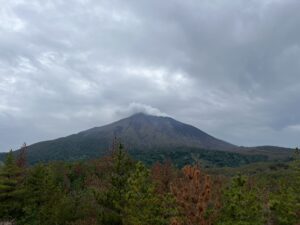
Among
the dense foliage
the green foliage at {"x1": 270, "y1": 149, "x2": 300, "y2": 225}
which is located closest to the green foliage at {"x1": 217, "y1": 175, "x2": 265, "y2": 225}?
the dense foliage

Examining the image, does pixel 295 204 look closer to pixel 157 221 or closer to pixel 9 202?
pixel 157 221

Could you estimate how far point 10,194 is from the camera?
123 ft

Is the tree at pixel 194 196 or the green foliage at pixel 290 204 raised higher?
the tree at pixel 194 196

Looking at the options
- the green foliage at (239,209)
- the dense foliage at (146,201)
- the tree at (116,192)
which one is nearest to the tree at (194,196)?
the dense foliage at (146,201)

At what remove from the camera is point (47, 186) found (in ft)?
127

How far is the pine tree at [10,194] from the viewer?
3722 cm

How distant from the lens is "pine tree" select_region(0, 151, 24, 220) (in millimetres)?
37225

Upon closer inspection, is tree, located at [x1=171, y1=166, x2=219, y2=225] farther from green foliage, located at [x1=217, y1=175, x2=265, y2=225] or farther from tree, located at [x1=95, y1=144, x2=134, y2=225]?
tree, located at [x1=95, y1=144, x2=134, y2=225]

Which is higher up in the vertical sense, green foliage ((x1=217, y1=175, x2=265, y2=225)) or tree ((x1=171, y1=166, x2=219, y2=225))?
tree ((x1=171, y1=166, x2=219, y2=225))

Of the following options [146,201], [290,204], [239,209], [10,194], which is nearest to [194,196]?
[239,209]

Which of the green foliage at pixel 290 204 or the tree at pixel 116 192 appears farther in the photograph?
the tree at pixel 116 192

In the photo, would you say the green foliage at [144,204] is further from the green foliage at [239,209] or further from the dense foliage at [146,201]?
the green foliage at [239,209]

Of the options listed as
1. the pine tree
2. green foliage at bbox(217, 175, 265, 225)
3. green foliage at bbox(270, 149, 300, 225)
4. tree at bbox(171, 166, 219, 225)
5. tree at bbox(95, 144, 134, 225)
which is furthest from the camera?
the pine tree

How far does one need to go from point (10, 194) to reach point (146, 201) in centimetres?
1965
